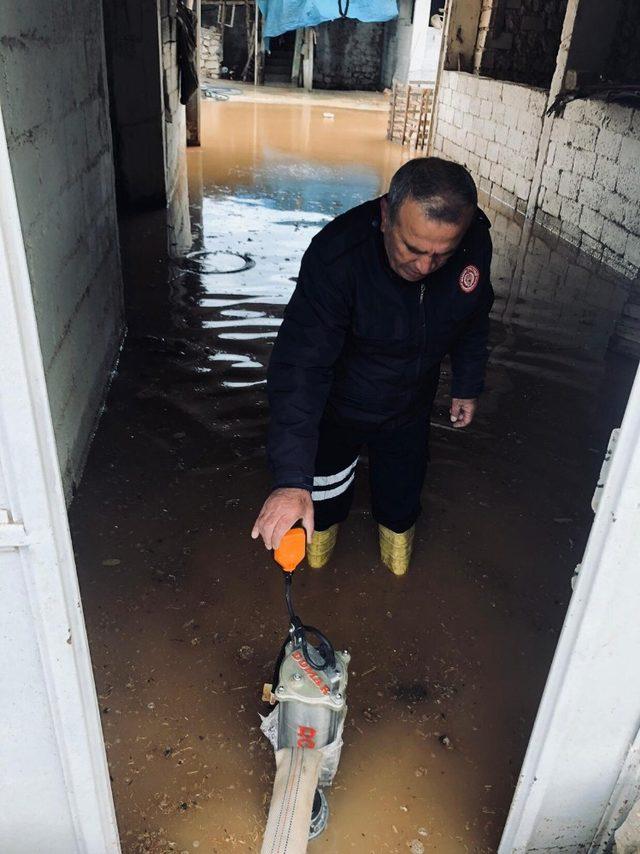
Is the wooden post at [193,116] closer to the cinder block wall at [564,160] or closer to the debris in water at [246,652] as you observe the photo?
the cinder block wall at [564,160]

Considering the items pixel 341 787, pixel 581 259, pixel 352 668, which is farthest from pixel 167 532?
pixel 581 259

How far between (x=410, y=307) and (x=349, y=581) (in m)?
1.15

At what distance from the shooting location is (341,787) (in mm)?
1887

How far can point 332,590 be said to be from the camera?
2584 mm

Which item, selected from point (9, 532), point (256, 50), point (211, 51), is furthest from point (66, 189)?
point (211, 51)

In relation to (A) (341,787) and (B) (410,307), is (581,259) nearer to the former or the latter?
(B) (410,307)

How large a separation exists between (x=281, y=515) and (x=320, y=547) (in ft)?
3.40

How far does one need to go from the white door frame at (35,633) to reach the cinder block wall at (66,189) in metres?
1.44

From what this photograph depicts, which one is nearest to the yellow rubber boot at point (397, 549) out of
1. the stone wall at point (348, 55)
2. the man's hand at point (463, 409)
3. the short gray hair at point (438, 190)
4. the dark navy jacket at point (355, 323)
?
the man's hand at point (463, 409)

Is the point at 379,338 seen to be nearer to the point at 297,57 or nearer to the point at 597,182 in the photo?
the point at 597,182

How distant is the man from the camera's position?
179 centimetres

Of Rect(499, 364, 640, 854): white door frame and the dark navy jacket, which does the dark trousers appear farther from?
Rect(499, 364, 640, 854): white door frame

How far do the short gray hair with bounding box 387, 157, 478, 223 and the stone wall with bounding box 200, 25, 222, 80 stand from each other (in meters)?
22.1

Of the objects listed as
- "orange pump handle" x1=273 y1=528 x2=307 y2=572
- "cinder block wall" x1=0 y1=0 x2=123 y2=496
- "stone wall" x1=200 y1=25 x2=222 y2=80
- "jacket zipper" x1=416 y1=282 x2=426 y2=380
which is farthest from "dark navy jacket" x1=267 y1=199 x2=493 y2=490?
"stone wall" x1=200 y1=25 x2=222 y2=80
